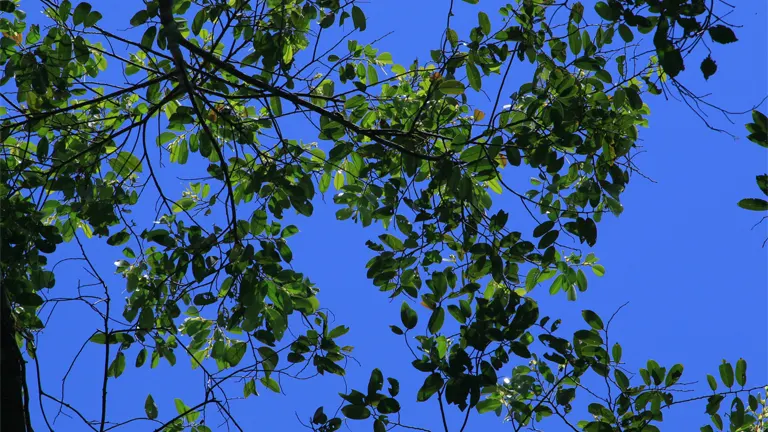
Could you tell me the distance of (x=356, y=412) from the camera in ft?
8.38

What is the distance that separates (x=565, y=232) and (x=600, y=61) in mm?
687

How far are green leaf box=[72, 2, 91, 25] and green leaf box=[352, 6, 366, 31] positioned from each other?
3.47 feet

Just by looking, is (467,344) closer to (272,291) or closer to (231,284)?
(272,291)

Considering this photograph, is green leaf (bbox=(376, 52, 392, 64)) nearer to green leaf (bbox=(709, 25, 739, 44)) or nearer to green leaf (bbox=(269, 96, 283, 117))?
green leaf (bbox=(269, 96, 283, 117))

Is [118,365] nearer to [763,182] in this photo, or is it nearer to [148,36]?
[148,36]

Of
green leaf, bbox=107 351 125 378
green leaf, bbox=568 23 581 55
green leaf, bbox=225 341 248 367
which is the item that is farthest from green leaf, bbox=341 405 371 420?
green leaf, bbox=568 23 581 55

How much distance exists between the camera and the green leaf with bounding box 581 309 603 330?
2.60m

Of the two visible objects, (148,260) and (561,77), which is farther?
(148,260)

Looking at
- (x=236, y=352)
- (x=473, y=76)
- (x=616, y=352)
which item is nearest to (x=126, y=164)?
(x=236, y=352)

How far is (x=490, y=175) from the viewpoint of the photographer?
2791 mm

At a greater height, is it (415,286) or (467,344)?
(415,286)

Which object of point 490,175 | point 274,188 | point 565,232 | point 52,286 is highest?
point 274,188

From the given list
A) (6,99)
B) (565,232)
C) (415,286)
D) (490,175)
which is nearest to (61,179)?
(6,99)

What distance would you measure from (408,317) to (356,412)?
38 cm
